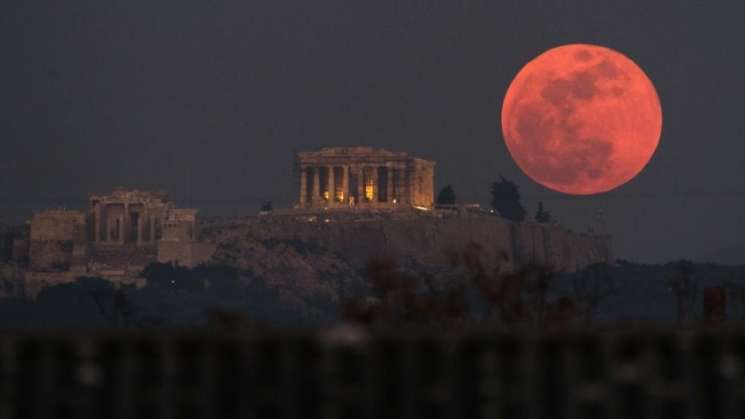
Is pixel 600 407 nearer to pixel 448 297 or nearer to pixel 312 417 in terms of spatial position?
pixel 312 417

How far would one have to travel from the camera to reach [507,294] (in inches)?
2253

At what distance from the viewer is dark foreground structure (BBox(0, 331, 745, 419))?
23.5 meters

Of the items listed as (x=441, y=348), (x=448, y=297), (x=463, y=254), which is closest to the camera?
(x=441, y=348)

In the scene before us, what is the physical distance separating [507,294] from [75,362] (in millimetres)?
34024

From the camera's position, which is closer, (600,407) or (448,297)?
(600,407)

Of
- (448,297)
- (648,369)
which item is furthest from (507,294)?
(648,369)

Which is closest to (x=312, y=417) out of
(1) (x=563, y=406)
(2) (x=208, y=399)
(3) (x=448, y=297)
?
(2) (x=208, y=399)

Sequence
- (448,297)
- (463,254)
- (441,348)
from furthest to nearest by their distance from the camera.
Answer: (463,254)
(448,297)
(441,348)

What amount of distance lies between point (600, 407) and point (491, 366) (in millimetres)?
1220

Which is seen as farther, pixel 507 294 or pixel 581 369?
pixel 507 294

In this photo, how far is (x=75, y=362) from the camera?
2380 centimetres

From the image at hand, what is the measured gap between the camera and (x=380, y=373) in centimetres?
2358

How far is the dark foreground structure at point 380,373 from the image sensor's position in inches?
924

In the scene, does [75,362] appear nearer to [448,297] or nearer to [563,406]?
[563,406]
